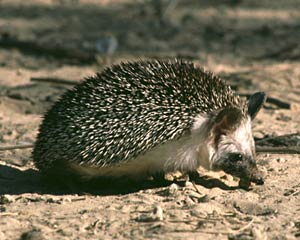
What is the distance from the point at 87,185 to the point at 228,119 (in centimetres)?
168

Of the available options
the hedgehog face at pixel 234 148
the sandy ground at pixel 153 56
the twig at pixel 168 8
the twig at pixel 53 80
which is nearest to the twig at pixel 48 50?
the sandy ground at pixel 153 56

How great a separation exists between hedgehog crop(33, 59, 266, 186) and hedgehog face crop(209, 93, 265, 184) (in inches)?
0.4

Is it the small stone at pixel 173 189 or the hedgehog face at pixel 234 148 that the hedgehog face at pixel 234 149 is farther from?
the small stone at pixel 173 189

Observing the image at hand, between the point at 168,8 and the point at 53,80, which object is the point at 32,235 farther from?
the point at 168,8

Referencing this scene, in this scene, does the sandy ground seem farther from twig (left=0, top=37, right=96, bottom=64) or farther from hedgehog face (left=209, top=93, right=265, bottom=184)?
hedgehog face (left=209, top=93, right=265, bottom=184)

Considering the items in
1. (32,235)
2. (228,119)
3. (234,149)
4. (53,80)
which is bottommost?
(32,235)

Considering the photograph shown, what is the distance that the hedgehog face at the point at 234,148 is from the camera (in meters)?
7.57

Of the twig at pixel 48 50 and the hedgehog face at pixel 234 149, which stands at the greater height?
the twig at pixel 48 50

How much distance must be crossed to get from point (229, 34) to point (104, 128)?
28.3ft

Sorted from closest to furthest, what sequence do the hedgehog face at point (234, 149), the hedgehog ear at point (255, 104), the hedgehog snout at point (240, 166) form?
the hedgehog snout at point (240, 166), the hedgehog face at point (234, 149), the hedgehog ear at point (255, 104)

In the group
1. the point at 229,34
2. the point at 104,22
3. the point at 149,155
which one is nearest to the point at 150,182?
the point at 149,155

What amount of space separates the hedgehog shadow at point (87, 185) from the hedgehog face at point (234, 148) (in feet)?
0.71

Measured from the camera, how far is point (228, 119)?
294 inches

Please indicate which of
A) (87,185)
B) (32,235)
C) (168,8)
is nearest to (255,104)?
(87,185)
